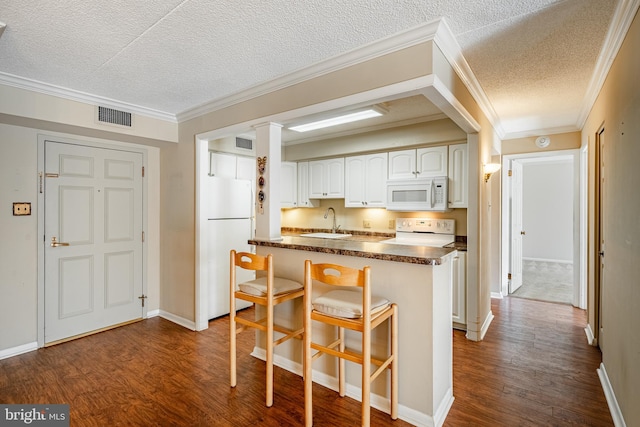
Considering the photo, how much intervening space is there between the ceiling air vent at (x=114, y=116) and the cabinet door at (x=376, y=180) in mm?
3002

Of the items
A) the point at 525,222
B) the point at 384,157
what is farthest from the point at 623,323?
the point at 525,222

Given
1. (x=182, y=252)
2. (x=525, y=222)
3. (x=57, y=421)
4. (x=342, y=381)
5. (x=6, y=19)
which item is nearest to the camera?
(x=6, y=19)

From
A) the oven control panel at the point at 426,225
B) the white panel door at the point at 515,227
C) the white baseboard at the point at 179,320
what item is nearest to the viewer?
Result: the white baseboard at the point at 179,320

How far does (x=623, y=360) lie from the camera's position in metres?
1.96

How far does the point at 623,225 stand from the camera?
1.97 m

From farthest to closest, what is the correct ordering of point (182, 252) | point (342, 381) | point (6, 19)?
point (182, 252), point (342, 381), point (6, 19)

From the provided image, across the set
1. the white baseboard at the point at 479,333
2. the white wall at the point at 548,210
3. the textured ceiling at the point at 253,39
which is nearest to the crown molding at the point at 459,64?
the textured ceiling at the point at 253,39

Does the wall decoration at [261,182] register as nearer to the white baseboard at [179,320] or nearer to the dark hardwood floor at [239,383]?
the dark hardwood floor at [239,383]

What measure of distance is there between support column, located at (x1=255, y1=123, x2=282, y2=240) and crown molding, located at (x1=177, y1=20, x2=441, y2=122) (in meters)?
0.35

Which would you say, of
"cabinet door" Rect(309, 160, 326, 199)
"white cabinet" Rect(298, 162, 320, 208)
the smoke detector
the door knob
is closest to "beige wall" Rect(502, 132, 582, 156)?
the smoke detector

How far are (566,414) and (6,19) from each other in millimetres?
4347

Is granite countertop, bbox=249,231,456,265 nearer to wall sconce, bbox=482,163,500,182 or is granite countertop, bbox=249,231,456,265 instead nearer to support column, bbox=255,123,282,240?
support column, bbox=255,123,282,240

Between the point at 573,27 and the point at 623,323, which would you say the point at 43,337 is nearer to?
the point at 623,323

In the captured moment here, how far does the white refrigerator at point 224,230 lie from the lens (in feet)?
12.9
